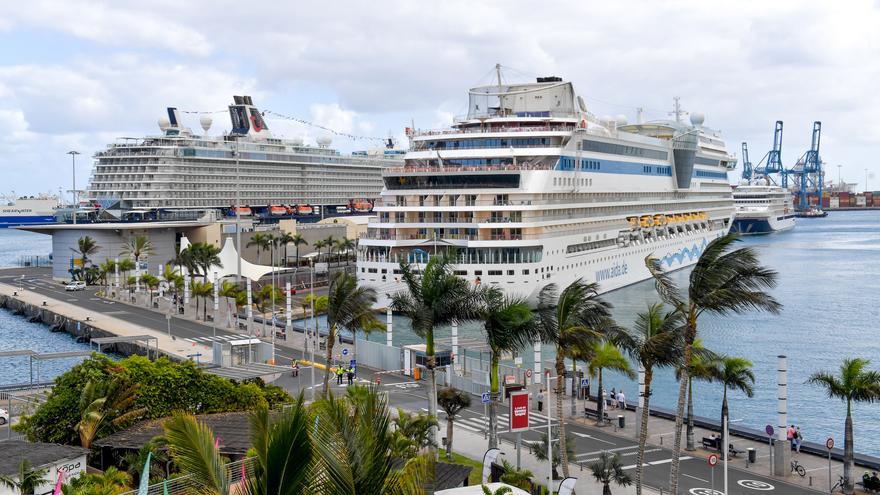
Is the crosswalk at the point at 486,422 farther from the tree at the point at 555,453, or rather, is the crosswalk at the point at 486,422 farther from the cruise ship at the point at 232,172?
the cruise ship at the point at 232,172

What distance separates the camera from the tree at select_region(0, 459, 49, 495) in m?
17.7

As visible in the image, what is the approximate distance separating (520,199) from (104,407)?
39.4 metres

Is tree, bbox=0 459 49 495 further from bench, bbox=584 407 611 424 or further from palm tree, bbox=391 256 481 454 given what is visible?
bench, bbox=584 407 611 424

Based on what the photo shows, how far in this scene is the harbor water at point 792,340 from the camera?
36312 millimetres

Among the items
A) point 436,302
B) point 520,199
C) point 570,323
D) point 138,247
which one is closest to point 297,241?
point 138,247

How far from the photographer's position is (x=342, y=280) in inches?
1175

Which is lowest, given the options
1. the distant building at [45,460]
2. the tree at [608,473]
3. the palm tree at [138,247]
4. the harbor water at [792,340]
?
the harbor water at [792,340]

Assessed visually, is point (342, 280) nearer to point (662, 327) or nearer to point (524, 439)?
point (524, 439)

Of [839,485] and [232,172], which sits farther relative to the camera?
[232,172]

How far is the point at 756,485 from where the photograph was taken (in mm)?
23672

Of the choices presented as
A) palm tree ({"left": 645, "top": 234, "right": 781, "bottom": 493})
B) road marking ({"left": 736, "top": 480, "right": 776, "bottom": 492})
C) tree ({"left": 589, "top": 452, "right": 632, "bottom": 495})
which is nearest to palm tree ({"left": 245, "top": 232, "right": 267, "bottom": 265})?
tree ({"left": 589, "top": 452, "right": 632, "bottom": 495})

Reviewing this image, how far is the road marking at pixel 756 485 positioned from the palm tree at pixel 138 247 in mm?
60614

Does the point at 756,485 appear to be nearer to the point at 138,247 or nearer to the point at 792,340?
the point at 792,340

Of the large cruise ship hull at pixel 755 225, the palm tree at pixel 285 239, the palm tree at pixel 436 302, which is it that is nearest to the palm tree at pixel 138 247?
the palm tree at pixel 285 239
